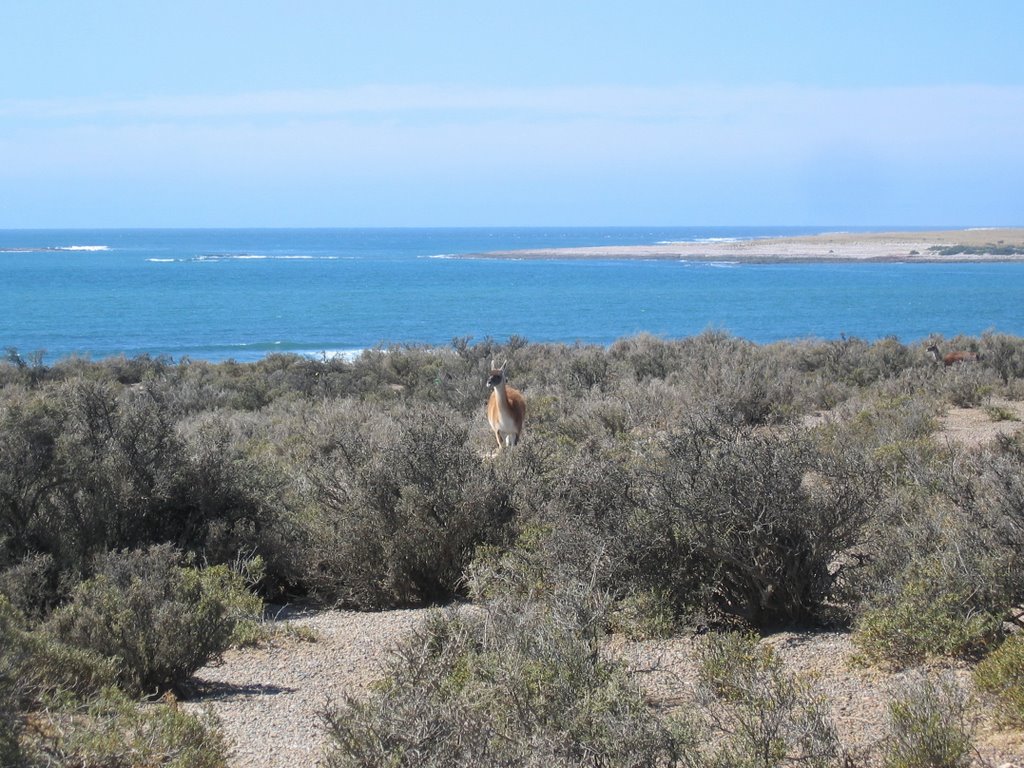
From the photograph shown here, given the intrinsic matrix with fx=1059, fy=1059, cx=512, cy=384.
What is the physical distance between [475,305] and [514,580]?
64.3 meters

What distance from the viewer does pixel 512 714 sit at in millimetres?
4086

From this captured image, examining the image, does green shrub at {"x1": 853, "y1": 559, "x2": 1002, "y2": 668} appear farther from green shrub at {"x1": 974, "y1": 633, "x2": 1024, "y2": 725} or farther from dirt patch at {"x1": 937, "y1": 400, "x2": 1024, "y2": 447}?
dirt patch at {"x1": 937, "y1": 400, "x2": 1024, "y2": 447}

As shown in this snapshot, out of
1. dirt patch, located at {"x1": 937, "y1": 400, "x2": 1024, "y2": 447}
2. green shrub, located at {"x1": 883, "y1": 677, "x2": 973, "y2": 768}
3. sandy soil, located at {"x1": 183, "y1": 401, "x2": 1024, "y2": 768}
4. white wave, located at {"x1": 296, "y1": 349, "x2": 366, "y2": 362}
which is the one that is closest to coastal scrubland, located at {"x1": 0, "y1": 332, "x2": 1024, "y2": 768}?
green shrub, located at {"x1": 883, "y1": 677, "x2": 973, "y2": 768}

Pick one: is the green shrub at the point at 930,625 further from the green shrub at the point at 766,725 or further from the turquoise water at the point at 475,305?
the turquoise water at the point at 475,305

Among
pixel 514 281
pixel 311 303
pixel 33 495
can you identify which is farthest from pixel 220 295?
pixel 33 495

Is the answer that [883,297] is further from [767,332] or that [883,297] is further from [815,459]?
[815,459]

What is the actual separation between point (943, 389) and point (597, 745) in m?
14.7

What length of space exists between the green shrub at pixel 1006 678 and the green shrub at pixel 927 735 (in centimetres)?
29

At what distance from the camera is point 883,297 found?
67312 millimetres

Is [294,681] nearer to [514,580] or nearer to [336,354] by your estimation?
[514,580]

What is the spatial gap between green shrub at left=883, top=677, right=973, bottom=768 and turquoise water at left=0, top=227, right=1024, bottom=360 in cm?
2404

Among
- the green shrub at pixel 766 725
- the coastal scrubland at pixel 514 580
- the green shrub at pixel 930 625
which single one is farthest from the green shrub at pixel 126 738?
the green shrub at pixel 930 625

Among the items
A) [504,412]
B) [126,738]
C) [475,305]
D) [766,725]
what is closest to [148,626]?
[126,738]

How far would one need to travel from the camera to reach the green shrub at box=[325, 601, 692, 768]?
147 inches
